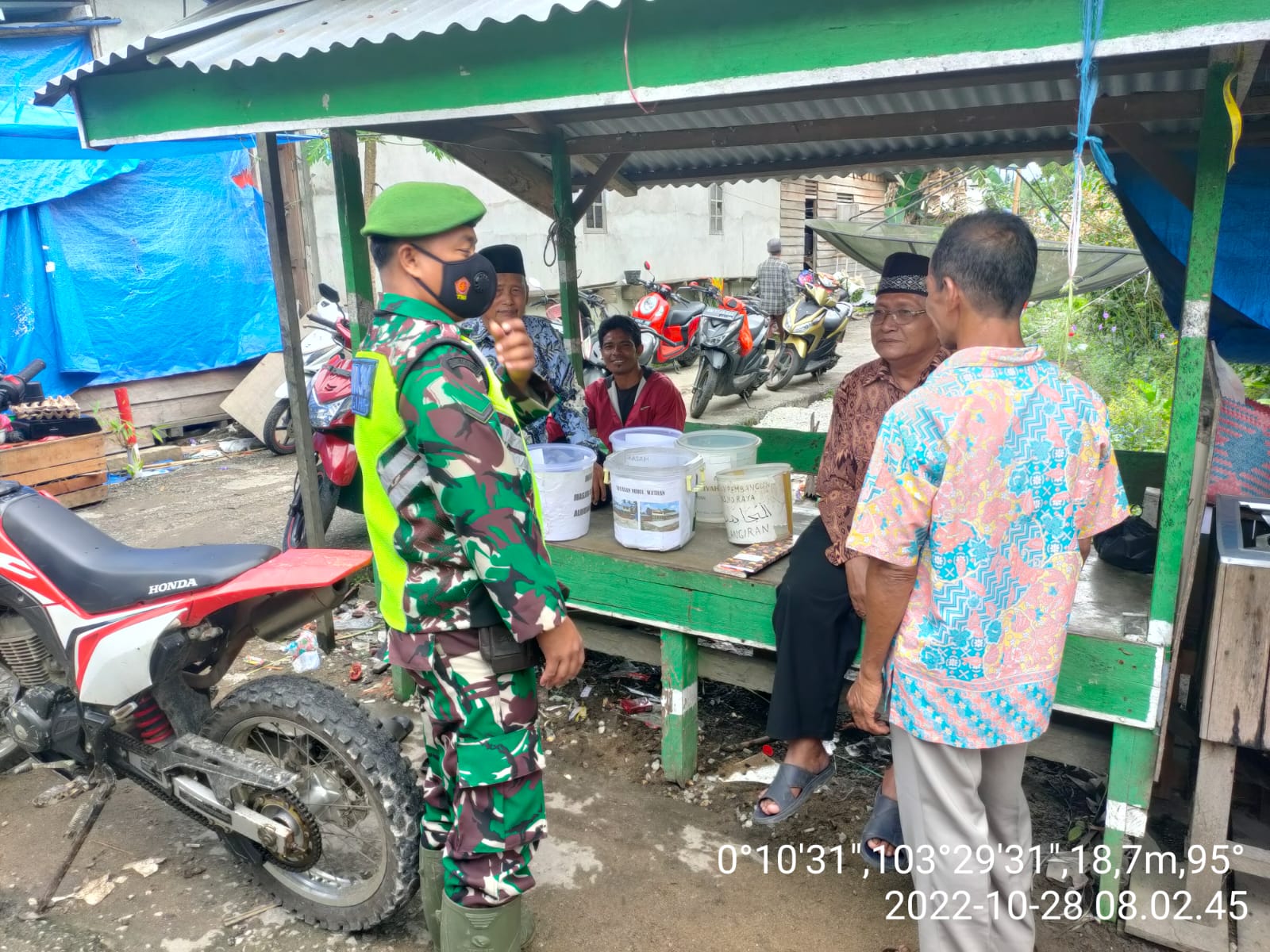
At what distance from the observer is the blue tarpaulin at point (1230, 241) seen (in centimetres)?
350

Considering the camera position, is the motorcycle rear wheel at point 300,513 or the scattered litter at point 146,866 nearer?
the scattered litter at point 146,866

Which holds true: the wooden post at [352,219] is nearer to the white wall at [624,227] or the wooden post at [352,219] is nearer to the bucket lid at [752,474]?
the bucket lid at [752,474]

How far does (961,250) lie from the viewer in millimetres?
1803

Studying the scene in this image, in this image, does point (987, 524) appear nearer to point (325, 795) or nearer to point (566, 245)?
point (325, 795)

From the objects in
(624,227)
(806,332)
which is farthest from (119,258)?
(624,227)

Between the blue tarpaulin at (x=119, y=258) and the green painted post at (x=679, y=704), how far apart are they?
20.8 ft

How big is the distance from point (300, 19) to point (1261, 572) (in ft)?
10.9

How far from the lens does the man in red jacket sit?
442 centimetres

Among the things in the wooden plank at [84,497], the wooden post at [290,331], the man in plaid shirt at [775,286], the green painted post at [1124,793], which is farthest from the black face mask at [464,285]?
the man in plaid shirt at [775,286]

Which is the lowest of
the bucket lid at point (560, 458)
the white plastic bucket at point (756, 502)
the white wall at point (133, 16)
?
the white plastic bucket at point (756, 502)

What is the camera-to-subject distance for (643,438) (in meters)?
3.83

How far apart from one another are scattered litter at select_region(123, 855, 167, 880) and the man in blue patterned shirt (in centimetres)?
212

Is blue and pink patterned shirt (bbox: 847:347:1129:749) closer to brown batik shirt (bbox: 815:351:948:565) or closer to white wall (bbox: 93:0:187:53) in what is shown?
brown batik shirt (bbox: 815:351:948:565)

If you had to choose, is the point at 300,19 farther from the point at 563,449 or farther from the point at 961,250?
the point at 961,250
